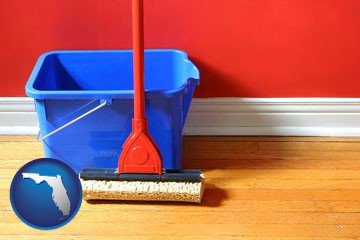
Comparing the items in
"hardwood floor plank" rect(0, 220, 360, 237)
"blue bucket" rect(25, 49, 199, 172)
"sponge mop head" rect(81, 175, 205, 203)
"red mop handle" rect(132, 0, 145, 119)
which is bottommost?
"hardwood floor plank" rect(0, 220, 360, 237)

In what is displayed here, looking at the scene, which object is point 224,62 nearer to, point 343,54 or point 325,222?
point 343,54

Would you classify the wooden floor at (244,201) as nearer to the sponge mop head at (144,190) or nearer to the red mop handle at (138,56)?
the sponge mop head at (144,190)

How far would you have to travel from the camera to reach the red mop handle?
121cm

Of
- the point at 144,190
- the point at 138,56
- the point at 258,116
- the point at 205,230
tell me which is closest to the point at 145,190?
the point at 144,190

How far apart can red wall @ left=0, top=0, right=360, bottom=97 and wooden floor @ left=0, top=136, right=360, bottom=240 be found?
16 cm

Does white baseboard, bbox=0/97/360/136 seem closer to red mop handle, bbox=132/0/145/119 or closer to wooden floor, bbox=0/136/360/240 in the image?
wooden floor, bbox=0/136/360/240

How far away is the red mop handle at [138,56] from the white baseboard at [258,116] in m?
0.35

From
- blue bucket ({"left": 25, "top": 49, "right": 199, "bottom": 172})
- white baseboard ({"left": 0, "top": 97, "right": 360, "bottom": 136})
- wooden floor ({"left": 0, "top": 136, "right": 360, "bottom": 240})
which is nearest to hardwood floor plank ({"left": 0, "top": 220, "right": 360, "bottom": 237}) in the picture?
wooden floor ({"left": 0, "top": 136, "right": 360, "bottom": 240})

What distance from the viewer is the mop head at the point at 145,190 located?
126 cm

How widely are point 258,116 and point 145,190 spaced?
472 mm

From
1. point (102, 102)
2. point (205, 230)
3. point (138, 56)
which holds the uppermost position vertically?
point (138, 56)

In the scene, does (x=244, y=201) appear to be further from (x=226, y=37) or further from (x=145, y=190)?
(x=226, y=37)

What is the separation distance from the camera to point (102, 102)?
4.20 ft

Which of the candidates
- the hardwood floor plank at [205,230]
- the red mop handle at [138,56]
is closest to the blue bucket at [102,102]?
the red mop handle at [138,56]
